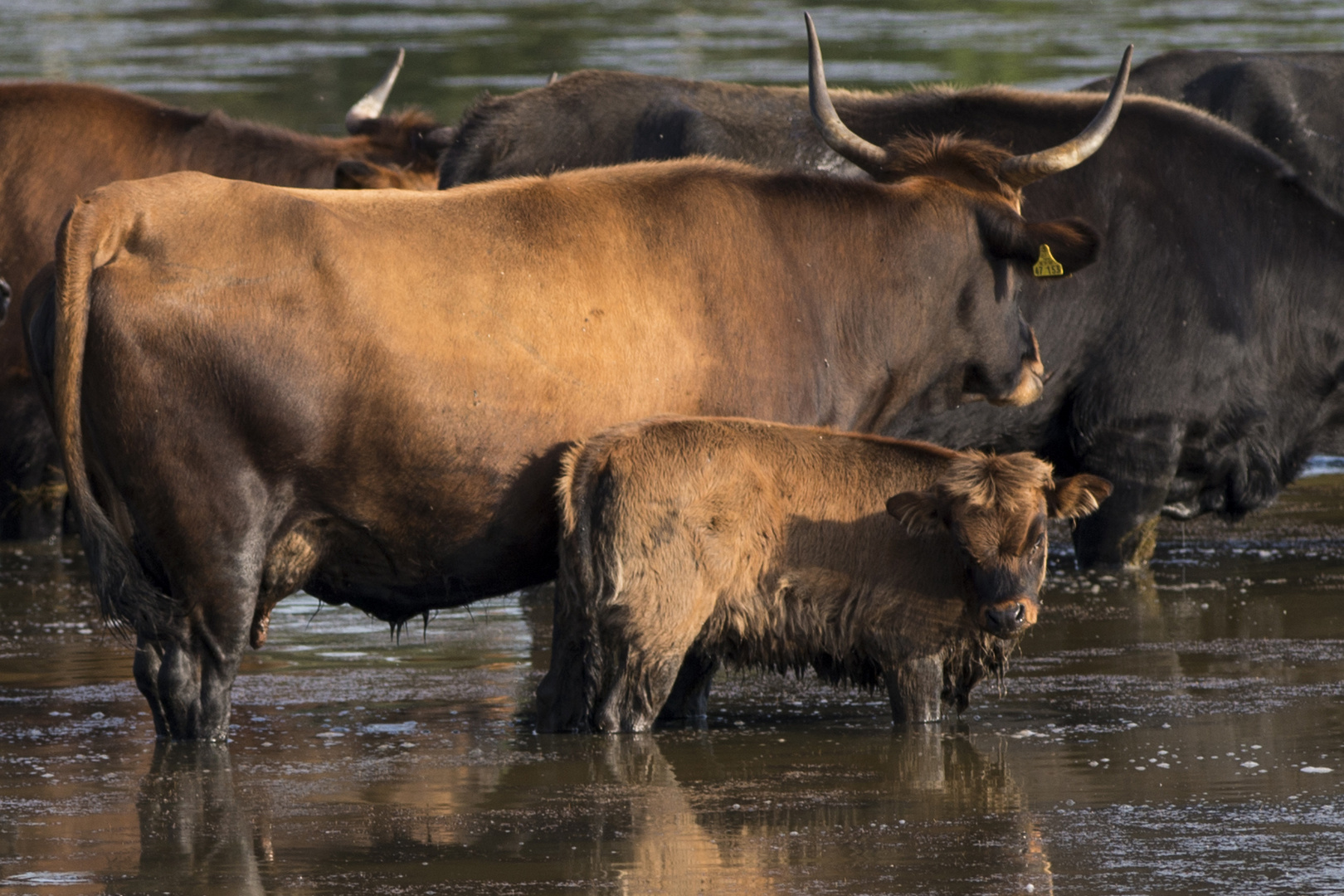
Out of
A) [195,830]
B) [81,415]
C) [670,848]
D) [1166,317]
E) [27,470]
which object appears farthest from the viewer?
[27,470]

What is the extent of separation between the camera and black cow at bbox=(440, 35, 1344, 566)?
906 cm

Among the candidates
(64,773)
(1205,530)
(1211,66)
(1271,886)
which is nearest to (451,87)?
(1211,66)

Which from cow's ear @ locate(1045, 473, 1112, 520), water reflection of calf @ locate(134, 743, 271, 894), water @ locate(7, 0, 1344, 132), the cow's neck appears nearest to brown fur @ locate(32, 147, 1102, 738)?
water reflection of calf @ locate(134, 743, 271, 894)

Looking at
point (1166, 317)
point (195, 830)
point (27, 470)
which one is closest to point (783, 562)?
point (195, 830)

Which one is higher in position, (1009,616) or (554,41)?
(554,41)

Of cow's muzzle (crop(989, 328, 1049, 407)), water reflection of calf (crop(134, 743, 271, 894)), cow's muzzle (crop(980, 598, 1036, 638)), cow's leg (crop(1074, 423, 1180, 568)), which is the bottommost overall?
water reflection of calf (crop(134, 743, 271, 894))

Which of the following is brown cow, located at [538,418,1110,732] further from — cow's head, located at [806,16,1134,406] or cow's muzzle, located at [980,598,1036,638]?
cow's head, located at [806,16,1134,406]

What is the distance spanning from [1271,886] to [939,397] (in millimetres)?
3089

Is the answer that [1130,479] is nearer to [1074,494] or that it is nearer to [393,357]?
[1074,494]

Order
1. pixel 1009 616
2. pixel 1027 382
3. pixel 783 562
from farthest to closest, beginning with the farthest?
pixel 1027 382 < pixel 783 562 < pixel 1009 616

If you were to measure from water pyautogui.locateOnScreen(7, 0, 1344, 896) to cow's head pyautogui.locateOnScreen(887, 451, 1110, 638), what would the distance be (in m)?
0.40

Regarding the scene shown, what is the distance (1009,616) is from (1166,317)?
3.41 m

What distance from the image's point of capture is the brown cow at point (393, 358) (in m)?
5.86

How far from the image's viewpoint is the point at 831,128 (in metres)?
7.25
